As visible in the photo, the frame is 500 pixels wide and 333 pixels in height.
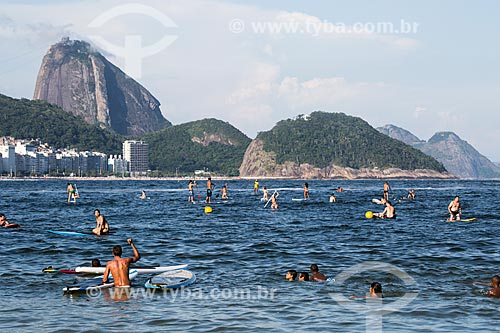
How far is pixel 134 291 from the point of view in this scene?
19.6m

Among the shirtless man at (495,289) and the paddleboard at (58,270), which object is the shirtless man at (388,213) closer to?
the shirtless man at (495,289)

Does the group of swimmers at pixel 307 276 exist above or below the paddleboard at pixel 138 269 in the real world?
below

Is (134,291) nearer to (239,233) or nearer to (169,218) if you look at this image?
(239,233)

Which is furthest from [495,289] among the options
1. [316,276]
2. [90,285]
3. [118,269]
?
[90,285]

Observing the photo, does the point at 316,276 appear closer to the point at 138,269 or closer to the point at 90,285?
the point at 138,269

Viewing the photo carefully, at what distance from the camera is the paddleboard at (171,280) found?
19734 millimetres

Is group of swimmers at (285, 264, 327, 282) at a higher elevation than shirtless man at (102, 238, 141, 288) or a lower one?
lower

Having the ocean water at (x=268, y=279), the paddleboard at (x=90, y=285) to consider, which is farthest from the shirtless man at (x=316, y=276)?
the paddleboard at (x=90, y=285)

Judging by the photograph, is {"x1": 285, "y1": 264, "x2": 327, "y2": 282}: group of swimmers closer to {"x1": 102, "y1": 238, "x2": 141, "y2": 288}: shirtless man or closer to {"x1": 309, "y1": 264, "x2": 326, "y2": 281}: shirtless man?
{"x1": 309, "y1": 264, "x2": 326, "y2": 281}: shirtless man

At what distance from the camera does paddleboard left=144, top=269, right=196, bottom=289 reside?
64.7 ft

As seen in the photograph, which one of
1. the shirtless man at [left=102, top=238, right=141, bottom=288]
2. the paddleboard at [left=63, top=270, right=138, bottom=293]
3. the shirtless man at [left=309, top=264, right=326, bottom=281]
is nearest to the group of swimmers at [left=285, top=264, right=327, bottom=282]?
the shirtless man at [left=309, top=264, right=326, bottom=281]

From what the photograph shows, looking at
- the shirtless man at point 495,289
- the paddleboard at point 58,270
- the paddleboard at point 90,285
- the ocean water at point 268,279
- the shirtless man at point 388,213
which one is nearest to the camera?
the ocean water at point 268,279

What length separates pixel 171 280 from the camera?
66.5 ft

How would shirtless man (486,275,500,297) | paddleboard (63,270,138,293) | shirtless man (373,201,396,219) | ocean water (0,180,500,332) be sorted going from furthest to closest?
shirtless man (373,201,396,219)
paddleboard (63,270,138,293)
shirtless man (486,275,500,297)
ocean water (0,180,500,332)
